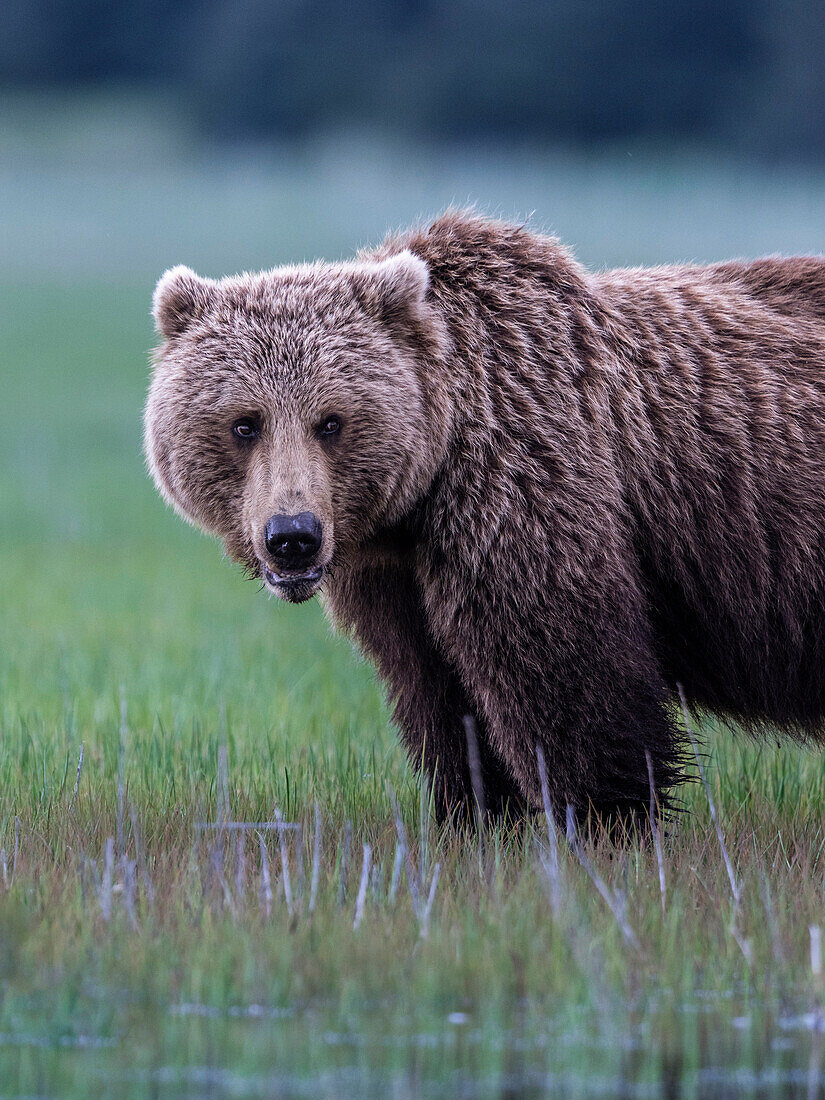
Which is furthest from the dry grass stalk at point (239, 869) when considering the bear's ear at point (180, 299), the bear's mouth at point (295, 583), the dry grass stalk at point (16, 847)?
the bear's ear at point (180, 299)

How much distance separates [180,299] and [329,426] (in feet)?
2.57

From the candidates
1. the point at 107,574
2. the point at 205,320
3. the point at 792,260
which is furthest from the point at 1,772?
the point at 107,574

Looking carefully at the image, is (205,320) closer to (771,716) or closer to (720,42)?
(771,716)

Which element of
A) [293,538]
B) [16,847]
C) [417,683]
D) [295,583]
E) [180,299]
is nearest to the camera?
[293,538]

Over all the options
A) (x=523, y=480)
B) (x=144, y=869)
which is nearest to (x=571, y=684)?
(x=523, y=480)

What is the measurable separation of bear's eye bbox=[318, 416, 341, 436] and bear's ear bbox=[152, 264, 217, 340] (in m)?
0.66

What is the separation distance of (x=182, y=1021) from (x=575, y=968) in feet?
3.24

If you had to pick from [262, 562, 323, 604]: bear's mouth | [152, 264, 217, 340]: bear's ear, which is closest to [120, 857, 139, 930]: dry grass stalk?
[262, 562, 323, 604]: bear's mouth

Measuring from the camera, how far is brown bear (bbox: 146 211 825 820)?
14.9 ft

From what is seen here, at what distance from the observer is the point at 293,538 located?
13.9 feet

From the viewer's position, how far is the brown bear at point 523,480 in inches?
179

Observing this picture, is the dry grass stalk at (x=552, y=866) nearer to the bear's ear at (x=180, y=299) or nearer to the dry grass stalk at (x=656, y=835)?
the dry grass stalk at (x=656, y=835)

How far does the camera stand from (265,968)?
339 cm

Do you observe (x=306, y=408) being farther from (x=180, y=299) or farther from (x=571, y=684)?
(x=571, y=684)
